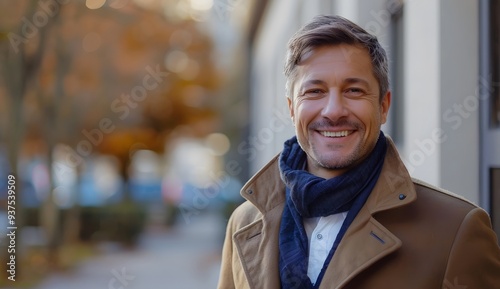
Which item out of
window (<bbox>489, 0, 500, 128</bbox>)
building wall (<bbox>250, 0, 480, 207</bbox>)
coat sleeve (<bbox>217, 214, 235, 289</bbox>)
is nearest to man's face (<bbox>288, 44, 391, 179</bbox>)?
coat sleeve (<bbox>217, 214, 235, 289</bbox>)

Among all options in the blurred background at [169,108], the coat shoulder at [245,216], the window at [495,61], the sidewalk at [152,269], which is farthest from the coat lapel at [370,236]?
the sidewalk at [152,269]

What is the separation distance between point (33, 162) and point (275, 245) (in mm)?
27396

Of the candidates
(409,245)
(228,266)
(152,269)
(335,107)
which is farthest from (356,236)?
(152,269)

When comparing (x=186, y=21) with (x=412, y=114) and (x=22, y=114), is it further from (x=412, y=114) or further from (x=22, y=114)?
(x=412, y=114)

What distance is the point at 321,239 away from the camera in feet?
7.98

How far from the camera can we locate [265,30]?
1856 centimetres

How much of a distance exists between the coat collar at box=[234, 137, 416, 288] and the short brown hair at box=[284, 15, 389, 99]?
0.27m

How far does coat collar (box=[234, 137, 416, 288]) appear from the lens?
2.30 m

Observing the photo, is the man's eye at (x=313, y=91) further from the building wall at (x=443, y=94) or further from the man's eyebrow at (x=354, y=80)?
the building wall at (x=443, y=94)

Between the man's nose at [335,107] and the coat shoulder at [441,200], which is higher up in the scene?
the man's nose at [335,107]

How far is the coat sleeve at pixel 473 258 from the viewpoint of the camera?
2.20m

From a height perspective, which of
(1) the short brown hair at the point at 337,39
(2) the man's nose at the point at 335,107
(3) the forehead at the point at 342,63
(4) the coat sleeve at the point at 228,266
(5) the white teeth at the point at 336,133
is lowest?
(4) the coat sleeve at the point at 228,266

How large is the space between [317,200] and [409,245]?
33 cm

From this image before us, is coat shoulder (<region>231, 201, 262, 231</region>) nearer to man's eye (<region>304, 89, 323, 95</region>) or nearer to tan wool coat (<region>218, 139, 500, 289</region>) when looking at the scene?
tan wool coat (<region>218, 139, 500, 289</region>)
